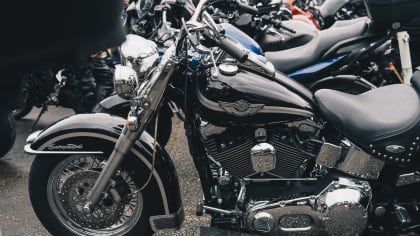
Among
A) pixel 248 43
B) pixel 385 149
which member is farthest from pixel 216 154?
pixel 248 43

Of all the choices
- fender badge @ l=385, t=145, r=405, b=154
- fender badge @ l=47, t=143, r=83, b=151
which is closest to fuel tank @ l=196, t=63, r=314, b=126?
fender badge @ l=385, t=145, r=405, b=154

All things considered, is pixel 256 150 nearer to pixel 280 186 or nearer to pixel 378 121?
pixel 280 186

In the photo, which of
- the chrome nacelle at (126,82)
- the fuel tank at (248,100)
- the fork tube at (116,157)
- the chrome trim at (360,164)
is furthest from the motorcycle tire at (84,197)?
the chrome trim at (360,164)

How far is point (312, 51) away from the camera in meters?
3.73

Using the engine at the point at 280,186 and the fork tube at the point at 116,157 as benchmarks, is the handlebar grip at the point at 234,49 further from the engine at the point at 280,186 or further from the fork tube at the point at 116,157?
the fork tube at the point at 116,157

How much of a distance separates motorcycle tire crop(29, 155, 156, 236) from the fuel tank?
50cm

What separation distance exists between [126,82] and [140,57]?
18 cm


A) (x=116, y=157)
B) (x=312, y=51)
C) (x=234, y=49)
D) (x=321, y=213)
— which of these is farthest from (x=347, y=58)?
(x=116, y=157)

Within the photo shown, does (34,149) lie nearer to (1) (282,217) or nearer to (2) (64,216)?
(2) (64,216)

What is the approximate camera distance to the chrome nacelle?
7.50 ft

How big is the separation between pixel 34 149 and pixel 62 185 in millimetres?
236

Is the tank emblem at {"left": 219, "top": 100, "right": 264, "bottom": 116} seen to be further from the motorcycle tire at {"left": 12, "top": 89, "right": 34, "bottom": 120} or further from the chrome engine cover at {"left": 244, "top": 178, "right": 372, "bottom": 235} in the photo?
the motorcycle tire at {"left": 12, "top": 89, "right": 34, "bottom": 120}

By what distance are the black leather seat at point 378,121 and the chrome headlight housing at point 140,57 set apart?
79cm

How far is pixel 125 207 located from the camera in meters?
2.63
